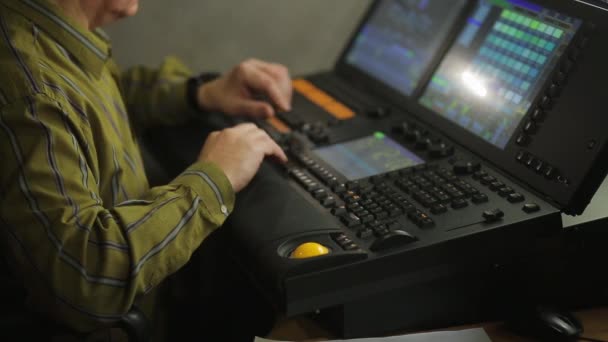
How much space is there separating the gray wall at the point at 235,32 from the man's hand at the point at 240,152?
0.91m

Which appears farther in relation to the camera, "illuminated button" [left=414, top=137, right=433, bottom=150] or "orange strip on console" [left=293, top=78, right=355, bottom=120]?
"orange strip on console" [left=293, top=78, right=355, bottom=120]

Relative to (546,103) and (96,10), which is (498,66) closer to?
(546,103)

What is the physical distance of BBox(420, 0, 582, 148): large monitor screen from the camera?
1.05 metres

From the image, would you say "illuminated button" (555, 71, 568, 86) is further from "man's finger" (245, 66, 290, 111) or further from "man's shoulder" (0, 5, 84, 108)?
"man's shoulder" (0, 5, 84, 108)

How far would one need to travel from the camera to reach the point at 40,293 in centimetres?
90

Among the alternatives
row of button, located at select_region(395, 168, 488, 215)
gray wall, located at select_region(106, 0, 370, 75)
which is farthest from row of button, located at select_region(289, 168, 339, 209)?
gray wall, located at select_region(106, 0, 370, 75)

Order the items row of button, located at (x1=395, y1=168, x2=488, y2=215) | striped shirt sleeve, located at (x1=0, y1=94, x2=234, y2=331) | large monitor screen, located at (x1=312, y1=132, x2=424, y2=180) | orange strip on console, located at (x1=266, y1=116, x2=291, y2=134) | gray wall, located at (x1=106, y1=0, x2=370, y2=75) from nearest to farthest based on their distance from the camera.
Result: striped shirt sleeve, located at (x1=0, y1=94, x2=234, y2=331)
row of button, located at (x1=395, y1=168, x2=488, y2=215)
large monitor screen, located at (x1=312, y1=132, x2=424, y2=180)
orange strip on console, located at (x1=266, y1=116, x2=291, y2=134)
gray wall, located at (x1=106, y1=0, x2=370, y2=75)

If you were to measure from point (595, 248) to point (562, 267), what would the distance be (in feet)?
0.17

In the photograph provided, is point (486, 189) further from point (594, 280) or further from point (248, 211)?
point (248, 211)

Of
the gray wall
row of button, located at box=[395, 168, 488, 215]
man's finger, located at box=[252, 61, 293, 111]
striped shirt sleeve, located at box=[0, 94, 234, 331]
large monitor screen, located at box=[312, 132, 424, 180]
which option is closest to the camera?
striped shirt sleeve, located at box=[0, 94, 234, 331]

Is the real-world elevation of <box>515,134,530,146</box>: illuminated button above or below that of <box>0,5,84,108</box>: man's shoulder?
above

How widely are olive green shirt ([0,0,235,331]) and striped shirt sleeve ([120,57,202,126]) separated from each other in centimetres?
36

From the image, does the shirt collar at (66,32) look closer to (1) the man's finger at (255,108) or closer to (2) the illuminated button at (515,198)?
(1) the man's finger at (255,108)

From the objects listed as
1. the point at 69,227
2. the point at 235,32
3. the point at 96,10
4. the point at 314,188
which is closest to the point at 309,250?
the point at 314,188
